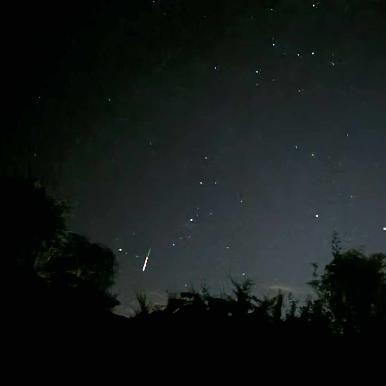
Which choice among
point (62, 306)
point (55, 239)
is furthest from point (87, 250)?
point (62, 306)

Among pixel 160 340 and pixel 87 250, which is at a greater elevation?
pixel 87 250

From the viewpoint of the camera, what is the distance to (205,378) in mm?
6188

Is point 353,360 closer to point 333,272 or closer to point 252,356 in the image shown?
point 252,356

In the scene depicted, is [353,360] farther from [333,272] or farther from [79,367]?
[333,272]

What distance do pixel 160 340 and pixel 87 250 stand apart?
31789 millimetres

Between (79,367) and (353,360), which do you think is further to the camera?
(353,360)

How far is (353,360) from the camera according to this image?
21.8ft

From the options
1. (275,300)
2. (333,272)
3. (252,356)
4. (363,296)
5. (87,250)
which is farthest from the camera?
(87,250)

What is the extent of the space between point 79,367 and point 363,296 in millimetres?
31711

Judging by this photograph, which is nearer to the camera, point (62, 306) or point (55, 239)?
point (62, 306)

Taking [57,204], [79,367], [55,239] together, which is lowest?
[79,367]

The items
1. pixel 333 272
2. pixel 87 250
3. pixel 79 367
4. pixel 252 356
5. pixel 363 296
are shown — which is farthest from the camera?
pixel 87 250

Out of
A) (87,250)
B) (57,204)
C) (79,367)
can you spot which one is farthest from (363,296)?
(79,367)

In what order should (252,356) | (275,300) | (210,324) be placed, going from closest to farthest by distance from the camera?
(252,356) → (210,324) → (275,300)
